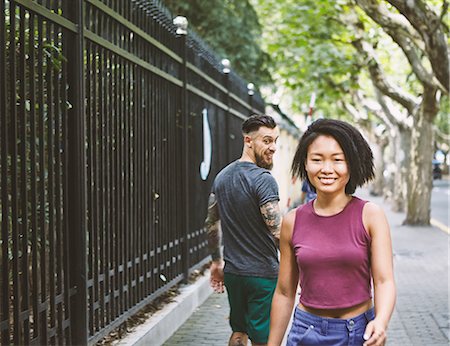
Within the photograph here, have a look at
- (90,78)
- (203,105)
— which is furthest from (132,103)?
(203,105)

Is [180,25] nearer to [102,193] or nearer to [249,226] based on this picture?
[102,193]

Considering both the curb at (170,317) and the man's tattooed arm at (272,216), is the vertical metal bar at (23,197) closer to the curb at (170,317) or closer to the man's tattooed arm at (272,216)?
the man's tattooed arm at (272,216)

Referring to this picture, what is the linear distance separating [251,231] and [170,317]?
8.59 ft

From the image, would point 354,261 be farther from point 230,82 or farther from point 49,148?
point 230,82

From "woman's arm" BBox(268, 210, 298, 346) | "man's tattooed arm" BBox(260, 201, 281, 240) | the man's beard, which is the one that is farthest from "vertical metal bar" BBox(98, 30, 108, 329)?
"woman's arm" BBox(268, 210, 298, 346)

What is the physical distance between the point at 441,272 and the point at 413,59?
660 centimetres

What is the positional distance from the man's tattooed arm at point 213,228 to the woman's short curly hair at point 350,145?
Result: 2299 millimetres

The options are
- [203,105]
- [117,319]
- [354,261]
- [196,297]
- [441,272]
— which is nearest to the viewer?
[354,261]

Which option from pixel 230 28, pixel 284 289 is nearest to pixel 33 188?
pixel 284 289

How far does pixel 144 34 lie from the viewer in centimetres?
795

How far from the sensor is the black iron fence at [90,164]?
4809 mm

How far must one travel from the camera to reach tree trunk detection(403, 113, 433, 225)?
21.5 meters

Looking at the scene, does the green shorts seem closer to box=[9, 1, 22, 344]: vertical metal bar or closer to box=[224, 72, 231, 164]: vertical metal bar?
box=[9, 1, 22, 344]: vertical metal bar

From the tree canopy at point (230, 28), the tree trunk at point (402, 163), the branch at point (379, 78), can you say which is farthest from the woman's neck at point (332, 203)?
the tree trunk at point (402, 163)
